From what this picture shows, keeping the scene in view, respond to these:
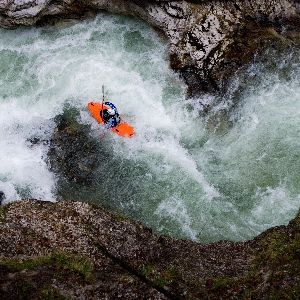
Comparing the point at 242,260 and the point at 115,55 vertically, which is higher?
the point at 115,55

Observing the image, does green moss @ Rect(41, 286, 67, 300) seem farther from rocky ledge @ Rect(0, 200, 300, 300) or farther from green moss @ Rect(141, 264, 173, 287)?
green moss @ Rect(141, 264, 173, 287)

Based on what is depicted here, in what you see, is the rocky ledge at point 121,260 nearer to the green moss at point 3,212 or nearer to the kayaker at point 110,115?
the green moss at point 3,212

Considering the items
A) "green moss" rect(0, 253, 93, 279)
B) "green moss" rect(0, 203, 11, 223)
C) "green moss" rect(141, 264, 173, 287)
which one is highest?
"green moss" rect(0, 203, 11, 223)

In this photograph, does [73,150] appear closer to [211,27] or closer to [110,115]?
[110,115]

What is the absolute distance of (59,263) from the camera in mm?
13430

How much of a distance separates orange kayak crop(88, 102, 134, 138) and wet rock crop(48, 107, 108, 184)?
608 millimetres

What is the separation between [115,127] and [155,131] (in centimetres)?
154

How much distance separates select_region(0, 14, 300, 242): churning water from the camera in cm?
1697

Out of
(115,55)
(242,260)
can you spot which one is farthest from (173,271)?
(115,55)

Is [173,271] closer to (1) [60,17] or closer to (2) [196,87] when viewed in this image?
(2) [196,87]

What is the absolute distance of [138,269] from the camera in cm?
1351

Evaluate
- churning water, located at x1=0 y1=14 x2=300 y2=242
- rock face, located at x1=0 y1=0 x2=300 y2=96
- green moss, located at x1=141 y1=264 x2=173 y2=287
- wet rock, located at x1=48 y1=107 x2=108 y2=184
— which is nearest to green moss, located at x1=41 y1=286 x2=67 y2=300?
green moss, located at x1=141 y1=264 x2=173 y2=287

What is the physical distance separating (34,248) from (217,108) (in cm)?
902

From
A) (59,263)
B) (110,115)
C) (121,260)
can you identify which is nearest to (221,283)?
(121,260)
